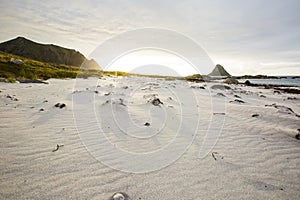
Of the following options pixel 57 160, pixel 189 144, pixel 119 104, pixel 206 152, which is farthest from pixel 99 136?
pixel 119 104

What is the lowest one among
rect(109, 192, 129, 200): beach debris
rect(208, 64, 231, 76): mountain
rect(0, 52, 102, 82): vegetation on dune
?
rect(109, 192, 129, 200): beach debris

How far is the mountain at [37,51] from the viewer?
76562 mm

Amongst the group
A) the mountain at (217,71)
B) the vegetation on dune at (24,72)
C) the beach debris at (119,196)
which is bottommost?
the beach debris at (119,196)

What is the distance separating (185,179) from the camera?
9.05ft

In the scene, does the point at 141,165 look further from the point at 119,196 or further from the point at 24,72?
the point at 24,72

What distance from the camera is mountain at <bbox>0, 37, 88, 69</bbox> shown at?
251 feet

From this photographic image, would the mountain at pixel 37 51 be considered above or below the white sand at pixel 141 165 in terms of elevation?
above

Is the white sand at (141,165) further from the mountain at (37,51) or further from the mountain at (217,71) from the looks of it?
the mountain at (37,51)

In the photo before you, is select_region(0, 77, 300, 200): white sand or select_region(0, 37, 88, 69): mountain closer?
select_region(0, 77, 300, 200): white sand

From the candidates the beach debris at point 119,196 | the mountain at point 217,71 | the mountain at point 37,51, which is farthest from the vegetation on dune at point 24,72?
the mountain at point 217,71

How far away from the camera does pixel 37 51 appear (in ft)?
256

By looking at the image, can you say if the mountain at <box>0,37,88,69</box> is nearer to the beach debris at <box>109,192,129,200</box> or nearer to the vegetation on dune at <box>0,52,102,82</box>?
the vegetation on dune at <box>0,52,102,82</box>

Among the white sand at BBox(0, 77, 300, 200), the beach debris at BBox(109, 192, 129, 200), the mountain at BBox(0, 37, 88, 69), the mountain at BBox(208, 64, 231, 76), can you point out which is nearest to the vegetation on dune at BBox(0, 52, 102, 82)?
the white sand at BBox(0, 77, 300, 200)

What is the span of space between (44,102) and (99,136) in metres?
4.50
